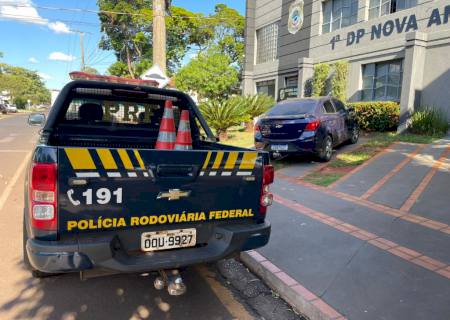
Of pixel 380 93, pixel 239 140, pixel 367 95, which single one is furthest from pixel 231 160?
pixel 367 95

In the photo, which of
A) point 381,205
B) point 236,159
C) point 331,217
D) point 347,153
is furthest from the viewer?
point 347,153

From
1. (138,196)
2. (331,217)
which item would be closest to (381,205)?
(331,217)

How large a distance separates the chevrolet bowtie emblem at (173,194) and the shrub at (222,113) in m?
11.0

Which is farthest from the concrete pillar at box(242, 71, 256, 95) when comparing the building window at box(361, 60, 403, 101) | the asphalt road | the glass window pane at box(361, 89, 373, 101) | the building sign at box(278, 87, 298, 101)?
the asphalt road

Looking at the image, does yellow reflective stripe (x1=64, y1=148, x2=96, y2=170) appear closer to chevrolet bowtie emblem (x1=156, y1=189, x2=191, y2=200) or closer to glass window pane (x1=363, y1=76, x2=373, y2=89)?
chevrolet bowtie emblem (x1=156, y1=189, x2=191, y2=200)

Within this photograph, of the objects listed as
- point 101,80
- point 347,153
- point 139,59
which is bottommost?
point 347,153

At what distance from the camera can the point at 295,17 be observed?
65.2ft

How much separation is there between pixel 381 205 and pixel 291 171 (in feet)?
9.74

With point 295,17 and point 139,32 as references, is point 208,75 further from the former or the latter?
point 139,32

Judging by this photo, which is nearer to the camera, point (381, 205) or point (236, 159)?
point (236, 159)

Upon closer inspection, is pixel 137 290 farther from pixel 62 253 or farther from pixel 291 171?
pixel 291 171

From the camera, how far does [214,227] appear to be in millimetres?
3131

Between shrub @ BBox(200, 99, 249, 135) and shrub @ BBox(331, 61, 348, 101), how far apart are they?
4688mm

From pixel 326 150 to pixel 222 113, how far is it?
18.3ft
